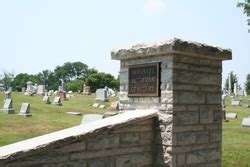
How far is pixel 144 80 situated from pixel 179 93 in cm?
69

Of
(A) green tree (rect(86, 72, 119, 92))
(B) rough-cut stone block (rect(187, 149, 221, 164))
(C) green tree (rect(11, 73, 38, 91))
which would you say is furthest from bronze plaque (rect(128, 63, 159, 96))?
(C) green tree (rect(11, 73, 38, 91))

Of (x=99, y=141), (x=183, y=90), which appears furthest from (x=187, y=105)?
(x=99, y=141)

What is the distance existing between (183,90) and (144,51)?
3.06 feet

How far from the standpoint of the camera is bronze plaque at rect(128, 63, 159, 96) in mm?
6031

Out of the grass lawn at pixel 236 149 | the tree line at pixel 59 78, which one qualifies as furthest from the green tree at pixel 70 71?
the grass lawn at pixel 236 149

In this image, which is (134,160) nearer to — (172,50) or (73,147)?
(73,147)

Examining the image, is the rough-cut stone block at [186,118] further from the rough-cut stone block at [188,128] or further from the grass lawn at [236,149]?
the grass lawn at [236,149]

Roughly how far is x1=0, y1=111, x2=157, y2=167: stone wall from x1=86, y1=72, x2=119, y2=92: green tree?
70.9 m

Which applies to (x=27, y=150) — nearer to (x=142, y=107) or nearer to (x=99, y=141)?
(x=99, y=141)

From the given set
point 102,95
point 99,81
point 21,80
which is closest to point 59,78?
point 21,80

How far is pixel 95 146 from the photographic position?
16.1ft

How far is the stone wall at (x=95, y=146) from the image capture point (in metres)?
4.24

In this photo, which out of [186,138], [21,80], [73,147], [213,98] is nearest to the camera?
[73,147]

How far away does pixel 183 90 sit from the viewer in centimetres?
593
